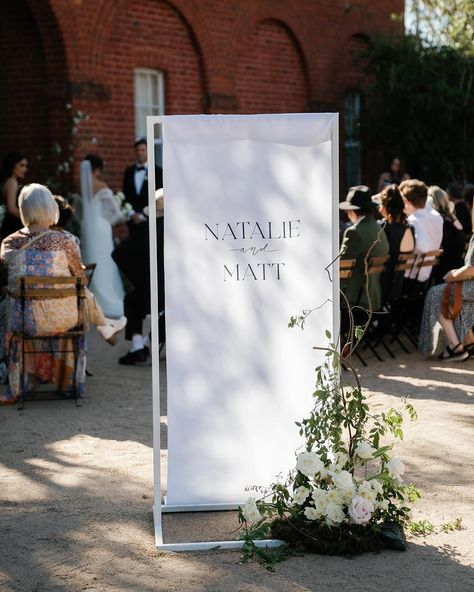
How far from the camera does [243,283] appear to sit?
5.10 meters

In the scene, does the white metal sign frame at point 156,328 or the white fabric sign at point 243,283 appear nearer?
the white metal sign frame at point 156,328

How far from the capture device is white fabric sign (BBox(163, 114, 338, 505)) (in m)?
5.03

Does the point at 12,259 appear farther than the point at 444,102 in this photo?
No

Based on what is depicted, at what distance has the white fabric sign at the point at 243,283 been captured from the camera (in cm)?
503

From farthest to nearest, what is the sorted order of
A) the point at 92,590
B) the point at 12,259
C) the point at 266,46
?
the point at 266,46, the point at 12,259, the point at 92,590

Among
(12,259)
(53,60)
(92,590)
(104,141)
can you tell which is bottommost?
(92,590)

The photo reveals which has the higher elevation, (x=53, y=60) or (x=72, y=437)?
(x=53, y=60)

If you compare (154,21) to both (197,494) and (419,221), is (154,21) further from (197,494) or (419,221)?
(197,494)

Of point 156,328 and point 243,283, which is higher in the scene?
point 243,283

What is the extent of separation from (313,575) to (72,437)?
3084mm

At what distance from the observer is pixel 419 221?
409 inches

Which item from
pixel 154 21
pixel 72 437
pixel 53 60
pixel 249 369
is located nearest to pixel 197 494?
pixel 249 369

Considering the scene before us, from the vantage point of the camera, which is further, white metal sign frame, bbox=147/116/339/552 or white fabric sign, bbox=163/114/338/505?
white fabric sign, bbox=163/114/338/505

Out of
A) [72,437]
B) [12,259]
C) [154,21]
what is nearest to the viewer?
[72,437]
